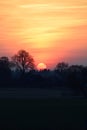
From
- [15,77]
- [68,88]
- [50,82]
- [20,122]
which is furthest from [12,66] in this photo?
[20,122]

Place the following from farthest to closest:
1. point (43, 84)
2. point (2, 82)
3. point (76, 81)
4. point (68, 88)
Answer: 1. point (2, 82)
2. point (43, 84)
3. point (68, 88)
4. point (76, 81)

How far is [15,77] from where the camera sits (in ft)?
377

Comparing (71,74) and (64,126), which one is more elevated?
(71,74)

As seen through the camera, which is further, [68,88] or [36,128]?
[68,88]

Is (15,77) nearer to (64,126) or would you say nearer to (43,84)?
(43,84)

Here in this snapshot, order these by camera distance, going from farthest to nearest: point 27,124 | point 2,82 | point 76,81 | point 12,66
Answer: point 12,66, point 2,82, point 76,81, point 27,124

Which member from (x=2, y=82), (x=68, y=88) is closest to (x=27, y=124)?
(x=68, y=88)

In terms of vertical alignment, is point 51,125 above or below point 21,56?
below

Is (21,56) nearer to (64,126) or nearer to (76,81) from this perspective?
(76,81)

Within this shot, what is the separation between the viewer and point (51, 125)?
1152 inches

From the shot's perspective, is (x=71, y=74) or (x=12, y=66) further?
(x=12, y=66)

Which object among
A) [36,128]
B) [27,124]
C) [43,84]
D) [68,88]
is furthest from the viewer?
[43,84]

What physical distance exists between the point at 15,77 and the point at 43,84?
37.4 feet

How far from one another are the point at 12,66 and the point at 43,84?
28.9 meters
